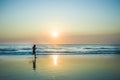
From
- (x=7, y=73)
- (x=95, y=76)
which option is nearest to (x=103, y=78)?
(x=95, y=76)

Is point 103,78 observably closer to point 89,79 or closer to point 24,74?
point 89,79

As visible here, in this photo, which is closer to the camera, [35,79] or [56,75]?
[35,79]

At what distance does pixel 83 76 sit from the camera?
961 cm

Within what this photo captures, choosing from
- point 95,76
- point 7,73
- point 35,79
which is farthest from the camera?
point 7,73

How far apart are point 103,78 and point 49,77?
2069mm

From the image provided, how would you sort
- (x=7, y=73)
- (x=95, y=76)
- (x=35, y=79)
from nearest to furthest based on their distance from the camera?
(x=35, y=79)
(x=95, y=76)
(x=7, y=73)

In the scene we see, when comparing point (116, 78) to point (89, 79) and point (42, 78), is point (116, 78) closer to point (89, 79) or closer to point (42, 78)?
point (89, 79)

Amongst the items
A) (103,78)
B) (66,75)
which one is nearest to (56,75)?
(66,75)

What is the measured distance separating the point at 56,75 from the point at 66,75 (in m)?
0.41

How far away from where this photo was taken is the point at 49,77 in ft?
30.7

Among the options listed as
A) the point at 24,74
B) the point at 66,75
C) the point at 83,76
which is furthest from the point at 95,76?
the point at 24,74

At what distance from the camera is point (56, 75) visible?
383 inches

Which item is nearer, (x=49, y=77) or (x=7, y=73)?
(x=49, y=77)

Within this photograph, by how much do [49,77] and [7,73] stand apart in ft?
6.91
